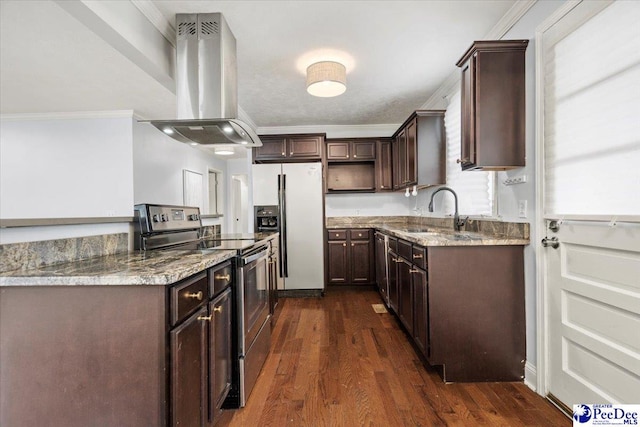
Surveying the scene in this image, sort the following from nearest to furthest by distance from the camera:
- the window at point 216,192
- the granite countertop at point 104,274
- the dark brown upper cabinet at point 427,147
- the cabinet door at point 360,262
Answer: the granite countertop at point 104,274 < the dark brown upper cabinet at point 427,147 < the cabinet door at point 360,262 < the window at point 216,192

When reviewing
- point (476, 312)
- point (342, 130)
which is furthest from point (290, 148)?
point (476, 312)

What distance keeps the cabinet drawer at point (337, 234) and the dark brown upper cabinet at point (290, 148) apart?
112cm

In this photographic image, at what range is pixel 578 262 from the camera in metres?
1.58

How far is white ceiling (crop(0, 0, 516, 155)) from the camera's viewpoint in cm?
202

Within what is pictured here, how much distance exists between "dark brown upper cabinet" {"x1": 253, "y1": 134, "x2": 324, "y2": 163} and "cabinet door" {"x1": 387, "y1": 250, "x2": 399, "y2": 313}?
1936mm

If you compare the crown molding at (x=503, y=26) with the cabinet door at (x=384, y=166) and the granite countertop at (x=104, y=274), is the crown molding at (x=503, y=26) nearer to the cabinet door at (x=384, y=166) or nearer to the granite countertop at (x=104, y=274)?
Answer: the cabinet door at (x=384, y=166)

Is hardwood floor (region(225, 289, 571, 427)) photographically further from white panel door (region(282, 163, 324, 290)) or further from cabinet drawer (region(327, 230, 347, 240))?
cabinet drawer (region(327, 230, 347, 240))

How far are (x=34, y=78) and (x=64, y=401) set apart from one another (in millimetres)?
3542

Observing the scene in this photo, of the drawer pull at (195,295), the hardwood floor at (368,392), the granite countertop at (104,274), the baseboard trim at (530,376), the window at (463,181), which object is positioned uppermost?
the window at (463,181)

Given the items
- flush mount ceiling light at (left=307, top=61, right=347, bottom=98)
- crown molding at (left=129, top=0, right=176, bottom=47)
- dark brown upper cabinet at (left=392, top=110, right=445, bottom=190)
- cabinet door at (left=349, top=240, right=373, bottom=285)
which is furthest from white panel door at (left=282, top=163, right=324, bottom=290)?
crown molding at (left=129, top=0, right=176, bottom=47)

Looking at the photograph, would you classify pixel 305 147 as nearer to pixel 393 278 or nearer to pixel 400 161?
pixel 400 161

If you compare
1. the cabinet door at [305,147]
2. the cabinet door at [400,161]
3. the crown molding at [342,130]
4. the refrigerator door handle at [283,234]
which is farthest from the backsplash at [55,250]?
the crown molding at [342,130]

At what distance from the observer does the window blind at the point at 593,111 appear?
1318mm

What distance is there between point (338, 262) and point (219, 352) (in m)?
2.96
